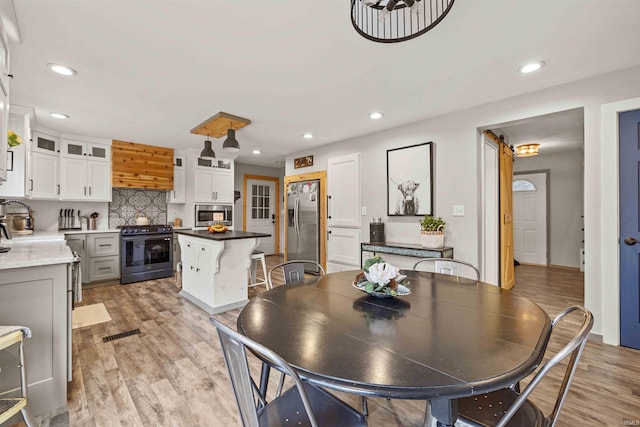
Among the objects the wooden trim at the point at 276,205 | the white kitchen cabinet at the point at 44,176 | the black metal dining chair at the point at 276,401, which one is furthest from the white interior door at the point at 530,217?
the white kitchen cabinet at the point at 44,176

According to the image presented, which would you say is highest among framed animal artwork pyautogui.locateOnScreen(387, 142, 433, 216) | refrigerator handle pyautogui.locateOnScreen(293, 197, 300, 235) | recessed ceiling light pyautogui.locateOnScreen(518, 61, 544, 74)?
recessed ceiling light pyautogui.locateOnScreen(518, 61, 544, 74)

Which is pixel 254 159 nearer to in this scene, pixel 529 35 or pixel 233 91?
pixel 233 91

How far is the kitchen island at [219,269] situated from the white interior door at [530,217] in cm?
594

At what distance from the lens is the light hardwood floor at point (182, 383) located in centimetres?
162

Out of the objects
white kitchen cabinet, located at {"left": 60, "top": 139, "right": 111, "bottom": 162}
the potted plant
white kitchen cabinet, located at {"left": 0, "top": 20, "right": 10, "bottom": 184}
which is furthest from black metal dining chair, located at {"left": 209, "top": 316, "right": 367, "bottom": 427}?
white kitchen cabinet, located at {"left": 60, "top": 139, "right": 111, "bottom": 162}

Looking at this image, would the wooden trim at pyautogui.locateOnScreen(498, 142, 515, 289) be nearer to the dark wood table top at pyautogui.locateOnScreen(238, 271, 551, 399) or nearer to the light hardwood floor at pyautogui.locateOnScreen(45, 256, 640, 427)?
the light hardwood floor at pyautogui.locateOnScreen(45, 256, 640, 427)

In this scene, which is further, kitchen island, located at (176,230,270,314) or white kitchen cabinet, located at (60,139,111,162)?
white kitchen cabinet, located at (60,139,111,162)

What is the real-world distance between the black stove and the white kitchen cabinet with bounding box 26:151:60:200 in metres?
1.02

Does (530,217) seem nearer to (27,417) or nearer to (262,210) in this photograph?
(262,210)

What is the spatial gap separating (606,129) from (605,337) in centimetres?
181

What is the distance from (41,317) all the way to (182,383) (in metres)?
0.93

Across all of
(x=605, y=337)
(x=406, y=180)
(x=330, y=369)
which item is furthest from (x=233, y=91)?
(x=605, y=337)

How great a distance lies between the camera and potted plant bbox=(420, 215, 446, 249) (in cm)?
328

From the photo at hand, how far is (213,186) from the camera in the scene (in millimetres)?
5605
